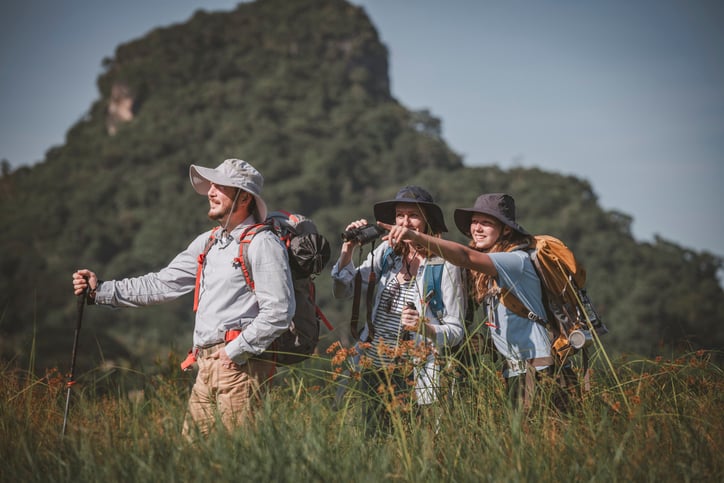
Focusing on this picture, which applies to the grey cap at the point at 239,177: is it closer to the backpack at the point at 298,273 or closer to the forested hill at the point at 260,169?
the backpack at the point at 298,273

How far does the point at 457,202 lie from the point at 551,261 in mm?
52956

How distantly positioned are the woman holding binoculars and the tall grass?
254mm

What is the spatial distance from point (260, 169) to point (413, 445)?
2494 inches

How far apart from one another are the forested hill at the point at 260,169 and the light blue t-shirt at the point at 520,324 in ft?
73.3

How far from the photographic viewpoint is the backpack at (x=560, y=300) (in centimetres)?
317

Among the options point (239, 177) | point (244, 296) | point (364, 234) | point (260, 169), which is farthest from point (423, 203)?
point (260, 169)

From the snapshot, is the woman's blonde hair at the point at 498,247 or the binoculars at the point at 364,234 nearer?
the woman's blonde hair at the point at 498,247

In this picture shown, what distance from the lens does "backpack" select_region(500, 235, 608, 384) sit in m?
3.17

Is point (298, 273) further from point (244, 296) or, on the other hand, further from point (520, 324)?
point (520, 324)

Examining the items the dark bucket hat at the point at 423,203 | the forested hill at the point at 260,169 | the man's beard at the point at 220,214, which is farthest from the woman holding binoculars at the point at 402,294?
the forested hill at the point at 260,169

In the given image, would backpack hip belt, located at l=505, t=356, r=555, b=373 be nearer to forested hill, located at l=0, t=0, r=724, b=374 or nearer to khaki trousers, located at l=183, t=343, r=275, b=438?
khaki trousers, located at l=183, t=343, r=275, b=438

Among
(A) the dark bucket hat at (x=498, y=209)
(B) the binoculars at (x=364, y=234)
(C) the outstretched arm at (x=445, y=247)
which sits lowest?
(C) the outstretched arm at (x=445, y=247)

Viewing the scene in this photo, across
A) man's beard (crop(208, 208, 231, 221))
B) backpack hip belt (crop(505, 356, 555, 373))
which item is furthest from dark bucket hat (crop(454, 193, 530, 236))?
man's beard (crop(208, 208, 231, 221))

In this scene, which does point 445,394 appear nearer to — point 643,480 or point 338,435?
point 338,435
